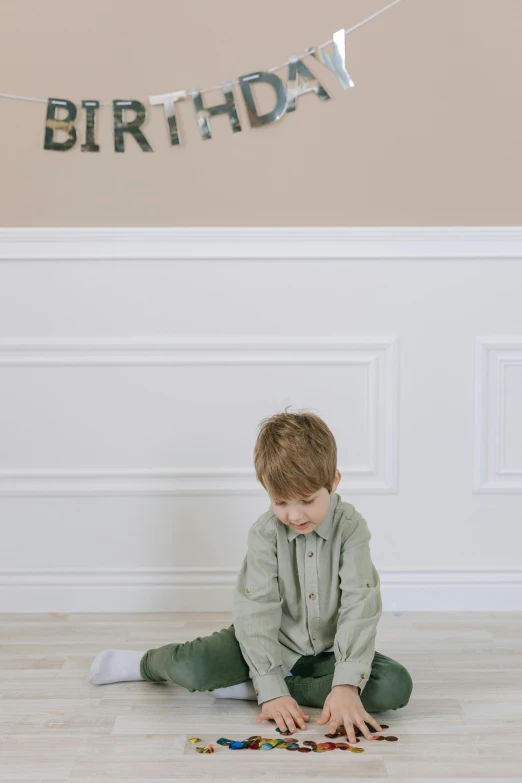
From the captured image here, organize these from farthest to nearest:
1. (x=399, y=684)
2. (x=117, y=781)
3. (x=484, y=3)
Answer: (x=484, y=3), (x=399, y=684), (x=117, y=781)

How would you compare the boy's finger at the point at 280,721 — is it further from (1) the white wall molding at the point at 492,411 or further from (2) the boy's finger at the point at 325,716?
(1) the white wall molding at the point at 492,411

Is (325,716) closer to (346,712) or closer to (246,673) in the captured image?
(346,712)

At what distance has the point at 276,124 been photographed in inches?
78.3

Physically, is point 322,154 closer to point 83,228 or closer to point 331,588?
point 83,228

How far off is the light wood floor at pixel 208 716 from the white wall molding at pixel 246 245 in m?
0.87

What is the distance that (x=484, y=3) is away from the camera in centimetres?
196

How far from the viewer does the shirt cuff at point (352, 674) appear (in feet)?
4.53

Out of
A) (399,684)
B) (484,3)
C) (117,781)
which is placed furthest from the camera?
(484,3)

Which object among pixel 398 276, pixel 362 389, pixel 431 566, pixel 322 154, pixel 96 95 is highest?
pixel 96 95

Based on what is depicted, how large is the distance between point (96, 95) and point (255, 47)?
1.29 feet

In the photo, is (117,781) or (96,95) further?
(96,95)

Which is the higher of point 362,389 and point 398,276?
point 398,276

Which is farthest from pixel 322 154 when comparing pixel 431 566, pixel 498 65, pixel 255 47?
pixel 431 566

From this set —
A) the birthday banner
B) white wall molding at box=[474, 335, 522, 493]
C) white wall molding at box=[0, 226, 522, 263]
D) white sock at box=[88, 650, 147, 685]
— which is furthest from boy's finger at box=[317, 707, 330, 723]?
the birthday banner
